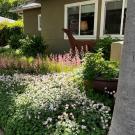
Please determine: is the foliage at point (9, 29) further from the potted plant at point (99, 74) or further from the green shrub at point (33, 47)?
the potted plant at point (99, 74)

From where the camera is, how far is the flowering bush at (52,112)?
3.54 metres

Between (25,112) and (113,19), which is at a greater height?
(113,19)

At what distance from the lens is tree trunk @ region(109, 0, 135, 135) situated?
2344 mm

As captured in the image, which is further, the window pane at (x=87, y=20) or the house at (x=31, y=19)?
the house at (x=31, y=19)

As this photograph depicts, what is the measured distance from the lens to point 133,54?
2.33 metres

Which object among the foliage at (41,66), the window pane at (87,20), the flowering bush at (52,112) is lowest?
the flowering bush at (52,112)

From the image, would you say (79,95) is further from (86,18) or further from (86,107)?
(86,18)

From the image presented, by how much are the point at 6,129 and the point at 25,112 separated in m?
0.43

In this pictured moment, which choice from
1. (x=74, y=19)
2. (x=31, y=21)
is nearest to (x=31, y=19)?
(x=31, y=21)

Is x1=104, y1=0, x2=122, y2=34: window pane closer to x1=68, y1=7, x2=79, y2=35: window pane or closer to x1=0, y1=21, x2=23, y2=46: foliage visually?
x1=68, y1=7, x2=79, y2=35: window pane

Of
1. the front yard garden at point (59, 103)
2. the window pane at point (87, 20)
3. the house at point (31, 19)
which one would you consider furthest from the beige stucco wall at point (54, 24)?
the front yard garden at point (59, 103)

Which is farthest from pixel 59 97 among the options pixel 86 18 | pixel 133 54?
pixel 86 18

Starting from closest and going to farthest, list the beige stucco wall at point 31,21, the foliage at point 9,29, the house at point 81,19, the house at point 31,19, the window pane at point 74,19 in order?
the house at point 81,19 → the window pane at point 74,19 → the house at point 31,19 → the beige stucco wall at point 31,21 → the foliage at point 9,29

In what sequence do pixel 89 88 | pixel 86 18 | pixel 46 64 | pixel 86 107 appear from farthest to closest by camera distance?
pixel 86 18 → pixel 46 64 → pixel 89 88 → pixel 86 107
